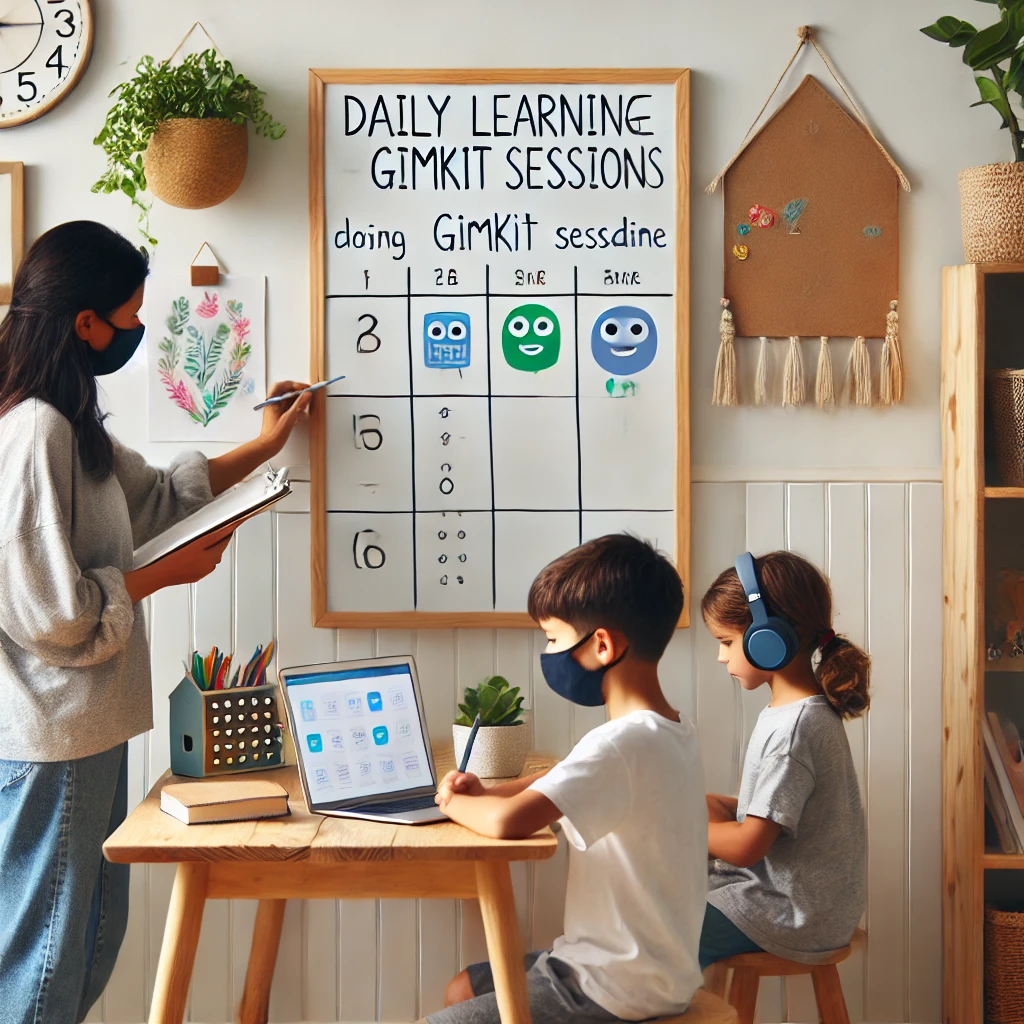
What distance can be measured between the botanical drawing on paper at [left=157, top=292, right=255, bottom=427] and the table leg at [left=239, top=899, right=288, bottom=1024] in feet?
3.18

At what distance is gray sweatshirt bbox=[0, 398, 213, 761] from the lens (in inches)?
62.9

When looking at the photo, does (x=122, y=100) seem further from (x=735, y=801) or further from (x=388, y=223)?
(x=735, y=801)

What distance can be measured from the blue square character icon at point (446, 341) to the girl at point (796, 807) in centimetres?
73

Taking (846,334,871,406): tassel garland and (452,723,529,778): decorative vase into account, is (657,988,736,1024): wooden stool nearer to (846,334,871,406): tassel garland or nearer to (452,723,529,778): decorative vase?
(452,723,529,778): decorative vase

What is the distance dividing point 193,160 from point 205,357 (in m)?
0.38

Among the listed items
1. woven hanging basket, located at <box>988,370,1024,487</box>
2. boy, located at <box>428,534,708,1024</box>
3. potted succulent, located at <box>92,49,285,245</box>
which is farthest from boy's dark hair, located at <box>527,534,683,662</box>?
potted succulent, located at <box>92,49,285,245</box>

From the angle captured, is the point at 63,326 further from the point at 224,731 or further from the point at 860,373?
the point at 860,373

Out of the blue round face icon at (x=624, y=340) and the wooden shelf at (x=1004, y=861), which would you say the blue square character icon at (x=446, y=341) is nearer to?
the blue round face icon at (x=624, y=340)

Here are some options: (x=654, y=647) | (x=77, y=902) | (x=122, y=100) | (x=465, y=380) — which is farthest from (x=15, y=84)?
(x=654, y=647)

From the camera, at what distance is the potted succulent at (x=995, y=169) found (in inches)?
78.4

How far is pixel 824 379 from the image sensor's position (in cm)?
220

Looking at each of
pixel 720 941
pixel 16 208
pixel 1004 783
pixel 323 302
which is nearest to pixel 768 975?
pixel 720 941

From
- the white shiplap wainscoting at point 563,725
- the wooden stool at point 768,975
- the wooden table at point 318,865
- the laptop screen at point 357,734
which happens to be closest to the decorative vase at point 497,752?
the laptop screen at point 357,734

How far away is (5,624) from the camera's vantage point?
5.35 feet
